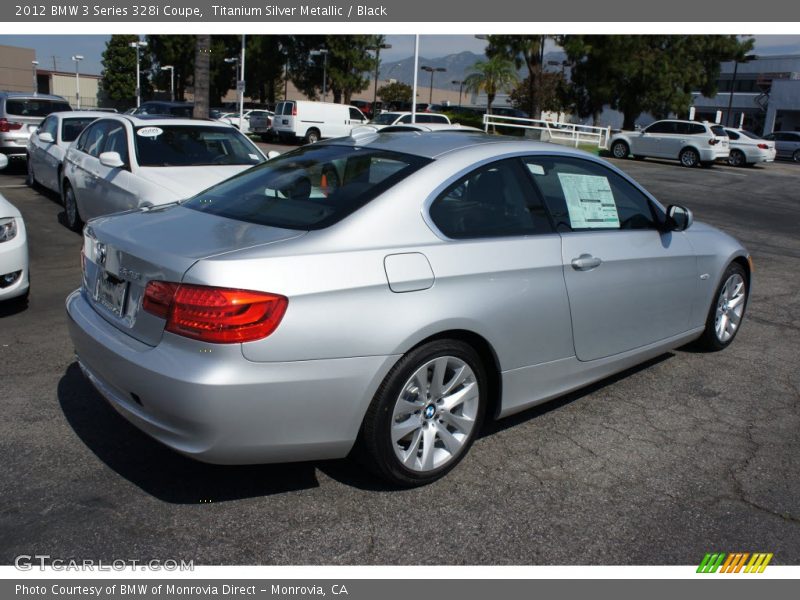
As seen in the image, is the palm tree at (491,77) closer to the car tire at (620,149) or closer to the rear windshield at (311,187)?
the car tire at (620,149)

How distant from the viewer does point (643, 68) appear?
3975cm

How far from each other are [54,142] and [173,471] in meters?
9.25

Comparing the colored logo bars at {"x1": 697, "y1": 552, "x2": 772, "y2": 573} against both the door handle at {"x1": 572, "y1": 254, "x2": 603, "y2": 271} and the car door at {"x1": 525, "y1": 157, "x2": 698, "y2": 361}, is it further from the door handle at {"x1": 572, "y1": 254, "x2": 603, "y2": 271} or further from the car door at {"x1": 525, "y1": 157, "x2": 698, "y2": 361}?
the door handle at {"x1": 572, "y1": 254, "x2": 603, "y2": 271}

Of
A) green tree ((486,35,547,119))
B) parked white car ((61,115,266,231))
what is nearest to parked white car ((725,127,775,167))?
green tree ((486,35,547,119))

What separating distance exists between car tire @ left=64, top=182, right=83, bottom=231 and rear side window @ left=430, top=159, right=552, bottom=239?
6727 millimetres

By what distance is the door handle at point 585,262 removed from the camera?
387cm

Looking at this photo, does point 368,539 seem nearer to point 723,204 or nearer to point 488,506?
point 488,506

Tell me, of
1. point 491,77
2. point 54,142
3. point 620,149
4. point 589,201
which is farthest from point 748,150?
point 589,201

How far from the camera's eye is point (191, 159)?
798cm

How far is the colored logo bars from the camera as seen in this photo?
2.97 meters

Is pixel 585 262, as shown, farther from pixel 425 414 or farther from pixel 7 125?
pixel 7 125

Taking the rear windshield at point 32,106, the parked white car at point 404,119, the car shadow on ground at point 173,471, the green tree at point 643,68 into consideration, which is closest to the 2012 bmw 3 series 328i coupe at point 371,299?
the car shadow on ground at point 173,471
